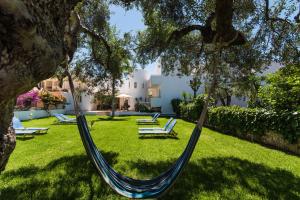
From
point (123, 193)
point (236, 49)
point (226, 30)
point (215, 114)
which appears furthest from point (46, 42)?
point (215, 114)

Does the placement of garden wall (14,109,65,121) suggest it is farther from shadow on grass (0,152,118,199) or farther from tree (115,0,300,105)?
shadow on grass (0,152,118,199)

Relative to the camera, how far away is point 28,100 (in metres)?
25.1

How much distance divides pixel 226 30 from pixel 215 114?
11.5 metres

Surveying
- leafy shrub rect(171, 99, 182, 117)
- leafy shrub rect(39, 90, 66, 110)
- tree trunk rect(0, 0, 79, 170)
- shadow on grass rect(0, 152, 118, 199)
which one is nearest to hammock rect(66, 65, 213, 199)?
shadow on grass rect(0, 152, 118, 199)

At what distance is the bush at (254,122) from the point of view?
10.0m

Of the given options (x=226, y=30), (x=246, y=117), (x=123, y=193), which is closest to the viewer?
(x=123, y=193)

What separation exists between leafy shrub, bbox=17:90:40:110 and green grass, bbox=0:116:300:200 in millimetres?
13079

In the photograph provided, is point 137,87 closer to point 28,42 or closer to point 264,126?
point 264,126

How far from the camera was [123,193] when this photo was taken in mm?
4586

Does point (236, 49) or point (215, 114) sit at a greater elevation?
point (236, 49)

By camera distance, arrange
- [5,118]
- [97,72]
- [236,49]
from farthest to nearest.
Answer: [97,72]
[236,49]
[5,118]

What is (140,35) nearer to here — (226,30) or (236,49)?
(236,49)

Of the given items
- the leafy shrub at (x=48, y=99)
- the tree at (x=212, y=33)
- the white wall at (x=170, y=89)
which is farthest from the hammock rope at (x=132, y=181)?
the white wall at (x=170, y=89)

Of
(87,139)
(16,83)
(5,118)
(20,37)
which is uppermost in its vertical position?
(20,37)
